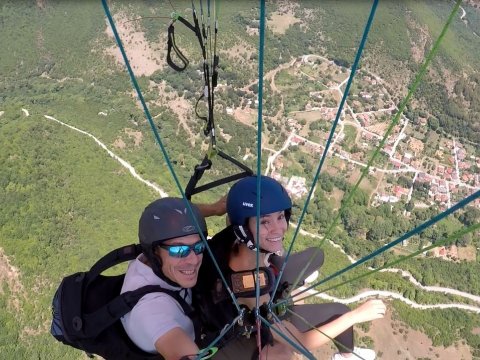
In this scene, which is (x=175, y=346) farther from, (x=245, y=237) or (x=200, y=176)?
(x=200, y=176)

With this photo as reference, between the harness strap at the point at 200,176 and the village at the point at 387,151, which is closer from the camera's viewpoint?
the harness strap at the point at 200,176

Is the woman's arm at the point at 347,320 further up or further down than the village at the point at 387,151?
further up

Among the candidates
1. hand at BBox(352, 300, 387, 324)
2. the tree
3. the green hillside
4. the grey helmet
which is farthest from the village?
the grey helmet

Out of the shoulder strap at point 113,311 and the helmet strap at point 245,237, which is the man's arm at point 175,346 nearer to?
the shoulder strap at point 113,311

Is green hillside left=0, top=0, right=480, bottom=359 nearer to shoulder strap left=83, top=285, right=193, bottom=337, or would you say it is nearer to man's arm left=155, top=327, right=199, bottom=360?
shoulder strap left=83, top=285, right=193, bottom=337

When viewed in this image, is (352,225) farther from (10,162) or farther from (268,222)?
(268,222)

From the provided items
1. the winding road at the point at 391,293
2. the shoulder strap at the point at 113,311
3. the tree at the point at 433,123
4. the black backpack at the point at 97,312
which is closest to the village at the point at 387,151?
the tree at the point at 433,123
